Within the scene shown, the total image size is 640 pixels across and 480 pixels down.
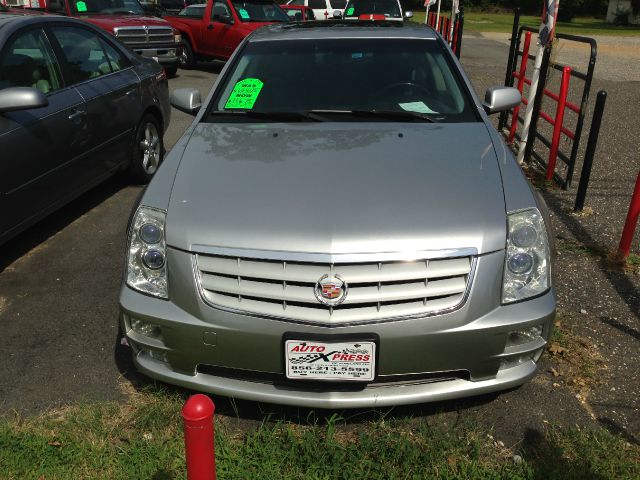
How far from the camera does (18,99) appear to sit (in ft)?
12.1

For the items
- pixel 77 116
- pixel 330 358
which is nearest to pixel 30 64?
pixel 77 116

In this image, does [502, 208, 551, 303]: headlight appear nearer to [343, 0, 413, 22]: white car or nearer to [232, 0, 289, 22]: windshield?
[232, 0, 289, 22]: windshield

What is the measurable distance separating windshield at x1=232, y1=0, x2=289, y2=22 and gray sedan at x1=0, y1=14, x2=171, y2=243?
781 centimetres

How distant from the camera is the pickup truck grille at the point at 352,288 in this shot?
235 cm

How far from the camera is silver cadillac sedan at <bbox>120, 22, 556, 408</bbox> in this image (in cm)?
236

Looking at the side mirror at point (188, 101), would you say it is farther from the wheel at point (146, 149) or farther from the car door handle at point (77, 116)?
the wheel at point (146, 149)

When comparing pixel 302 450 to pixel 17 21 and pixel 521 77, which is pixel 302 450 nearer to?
pixel 17 21

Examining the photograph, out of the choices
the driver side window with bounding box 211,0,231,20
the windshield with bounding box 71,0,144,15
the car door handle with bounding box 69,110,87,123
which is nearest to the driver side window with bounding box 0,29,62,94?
the car door handle with bounding box 69,110,87,123

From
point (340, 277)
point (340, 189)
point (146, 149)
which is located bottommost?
point (146, 149)

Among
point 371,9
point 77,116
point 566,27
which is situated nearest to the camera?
point 77,116

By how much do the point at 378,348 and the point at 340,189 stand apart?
2.38 feet

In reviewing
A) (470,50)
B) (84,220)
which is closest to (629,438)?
(84,220)

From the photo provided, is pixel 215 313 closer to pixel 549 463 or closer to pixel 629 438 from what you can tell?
pixel 549 463

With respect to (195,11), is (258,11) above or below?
above
